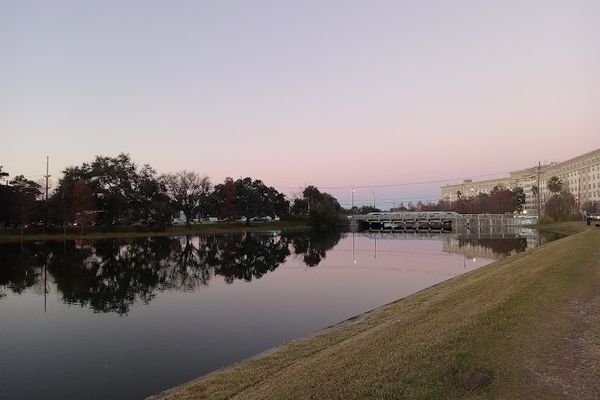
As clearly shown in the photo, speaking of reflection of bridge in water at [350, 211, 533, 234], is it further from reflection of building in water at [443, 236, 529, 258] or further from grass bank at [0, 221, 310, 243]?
reflection of building in water at [443, 236, 529, 258]

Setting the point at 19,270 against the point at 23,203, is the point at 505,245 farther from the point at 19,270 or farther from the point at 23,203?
the point at 23,203

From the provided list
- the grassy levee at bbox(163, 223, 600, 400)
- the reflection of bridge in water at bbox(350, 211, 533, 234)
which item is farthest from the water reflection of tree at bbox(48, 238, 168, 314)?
the reflection of bridge in water at bbox(350, 211, 533, 234)

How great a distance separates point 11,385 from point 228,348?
238 inches

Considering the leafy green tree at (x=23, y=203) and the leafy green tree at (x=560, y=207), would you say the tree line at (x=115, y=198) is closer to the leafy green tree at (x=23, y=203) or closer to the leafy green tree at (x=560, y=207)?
the leafy green tree at (x=23, y=203)

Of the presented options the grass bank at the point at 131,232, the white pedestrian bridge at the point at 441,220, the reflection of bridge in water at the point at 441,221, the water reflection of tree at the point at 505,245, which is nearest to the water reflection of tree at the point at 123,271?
the water reflection of tree at the point at 505,245

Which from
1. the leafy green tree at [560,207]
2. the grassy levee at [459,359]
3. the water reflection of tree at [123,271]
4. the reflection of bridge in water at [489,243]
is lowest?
the reflection of bridge in water at [489,243]

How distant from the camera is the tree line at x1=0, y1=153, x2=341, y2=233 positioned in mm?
74938

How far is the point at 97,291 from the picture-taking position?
26.5 metres

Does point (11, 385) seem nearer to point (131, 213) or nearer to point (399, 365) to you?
point (399, 365)

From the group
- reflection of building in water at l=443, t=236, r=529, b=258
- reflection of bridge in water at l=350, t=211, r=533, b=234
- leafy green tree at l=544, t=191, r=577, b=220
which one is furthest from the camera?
reflection of bridge in water at l=350, t=211, r=533, b=234

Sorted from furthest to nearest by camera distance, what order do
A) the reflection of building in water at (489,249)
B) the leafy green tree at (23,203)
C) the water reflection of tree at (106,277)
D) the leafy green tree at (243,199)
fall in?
the leafy green tree at (243,199) → the leafy green tree at (23,203) → the reflection of building in water at (489,249) → the water reflection of tree at (106,277)

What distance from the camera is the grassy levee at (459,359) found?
6.79 meters

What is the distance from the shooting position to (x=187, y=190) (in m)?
103

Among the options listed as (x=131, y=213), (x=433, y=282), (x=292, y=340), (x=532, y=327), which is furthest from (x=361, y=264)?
(x=131, y=213)
